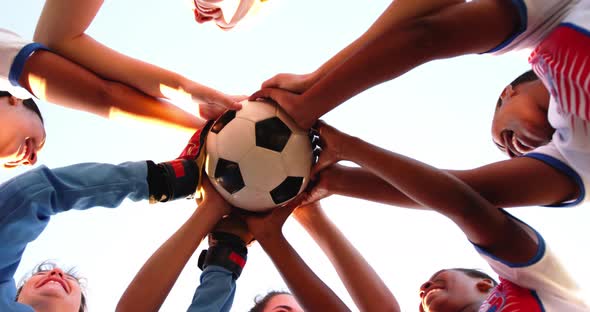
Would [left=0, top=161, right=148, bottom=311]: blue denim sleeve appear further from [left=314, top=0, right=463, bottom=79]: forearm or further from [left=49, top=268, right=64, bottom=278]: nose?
[left=314, top=0, right=463, bottom=79]: forearm

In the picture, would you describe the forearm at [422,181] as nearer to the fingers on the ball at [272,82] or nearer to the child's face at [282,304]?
the fingers on the ball at [272,82]

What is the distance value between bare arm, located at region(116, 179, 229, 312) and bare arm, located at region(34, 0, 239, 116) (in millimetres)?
454

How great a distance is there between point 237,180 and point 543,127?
119 cm

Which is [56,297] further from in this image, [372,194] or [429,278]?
[429,278]

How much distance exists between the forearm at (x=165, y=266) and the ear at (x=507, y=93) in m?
1.27

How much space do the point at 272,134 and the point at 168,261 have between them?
63 cm

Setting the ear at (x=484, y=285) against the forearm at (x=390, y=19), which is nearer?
the forearm at (x=390, y=19)

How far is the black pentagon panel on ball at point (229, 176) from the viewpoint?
6.35 ft

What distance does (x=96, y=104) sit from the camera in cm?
226

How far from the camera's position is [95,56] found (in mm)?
2273

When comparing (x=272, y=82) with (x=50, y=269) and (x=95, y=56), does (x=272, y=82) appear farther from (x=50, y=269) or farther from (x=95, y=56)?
(x=50, y=269)

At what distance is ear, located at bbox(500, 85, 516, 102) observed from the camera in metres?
2.14

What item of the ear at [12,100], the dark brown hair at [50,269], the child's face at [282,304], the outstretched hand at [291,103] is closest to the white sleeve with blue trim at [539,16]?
the outstretched hand at [291,103]

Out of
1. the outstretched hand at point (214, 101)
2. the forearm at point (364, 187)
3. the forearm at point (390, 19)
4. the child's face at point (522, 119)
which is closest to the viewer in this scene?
the forearm at point (390, 19)
